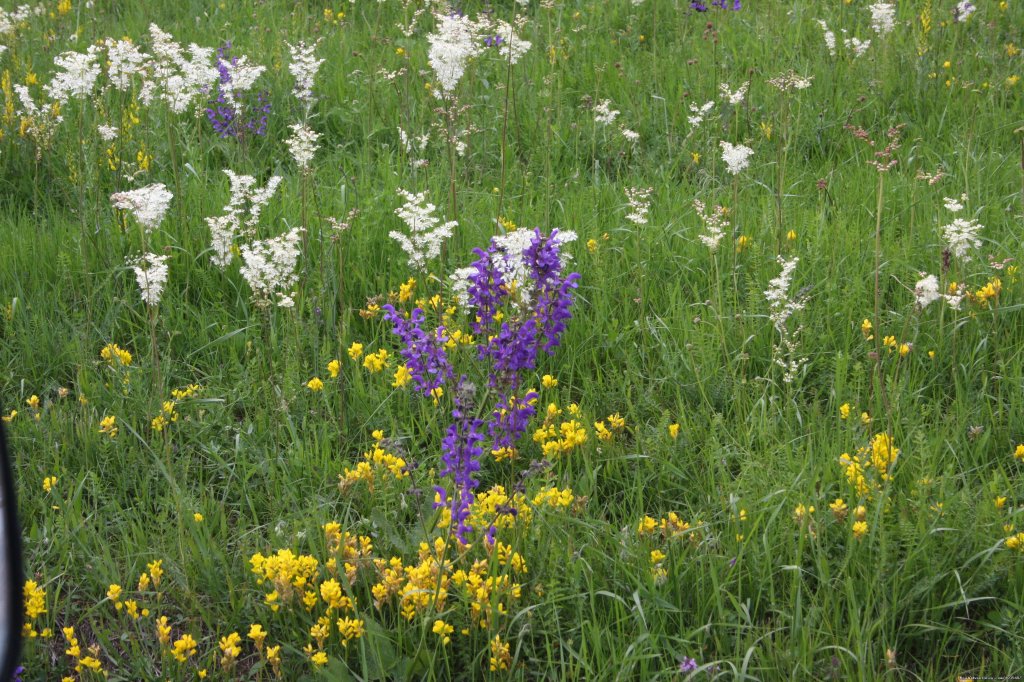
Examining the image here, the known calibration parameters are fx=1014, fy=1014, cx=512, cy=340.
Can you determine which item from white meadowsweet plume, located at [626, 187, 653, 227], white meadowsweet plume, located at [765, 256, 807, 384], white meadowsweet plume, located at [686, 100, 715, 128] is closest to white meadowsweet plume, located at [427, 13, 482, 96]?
white meadowsweet plume, located at [626, 187, 653, 227]

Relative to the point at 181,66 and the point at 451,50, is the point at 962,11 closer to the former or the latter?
the point at 451,50

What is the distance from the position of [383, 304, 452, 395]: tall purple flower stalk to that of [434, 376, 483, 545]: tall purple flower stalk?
352 millimetres

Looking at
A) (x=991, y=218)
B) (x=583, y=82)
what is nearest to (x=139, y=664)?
(x=991, y=218)

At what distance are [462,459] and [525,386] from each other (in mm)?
1121

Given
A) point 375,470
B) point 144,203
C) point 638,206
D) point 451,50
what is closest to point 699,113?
point 638,206

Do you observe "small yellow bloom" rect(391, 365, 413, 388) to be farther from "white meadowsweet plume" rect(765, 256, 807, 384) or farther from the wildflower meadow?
"white meadowsweet plume" rect(765, 256, 807, 384)

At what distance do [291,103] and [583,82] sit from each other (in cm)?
162

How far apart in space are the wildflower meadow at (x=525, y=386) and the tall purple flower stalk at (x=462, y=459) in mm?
14

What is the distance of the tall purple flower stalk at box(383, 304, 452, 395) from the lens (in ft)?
9.66

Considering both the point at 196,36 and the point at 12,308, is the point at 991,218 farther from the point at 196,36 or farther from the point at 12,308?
the point at 196,36

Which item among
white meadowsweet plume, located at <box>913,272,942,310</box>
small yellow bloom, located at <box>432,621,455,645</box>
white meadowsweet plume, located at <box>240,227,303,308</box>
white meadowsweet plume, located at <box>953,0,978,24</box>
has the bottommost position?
small yellow bloom, located at <box>432,621,455,645</box>

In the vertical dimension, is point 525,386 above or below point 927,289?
below

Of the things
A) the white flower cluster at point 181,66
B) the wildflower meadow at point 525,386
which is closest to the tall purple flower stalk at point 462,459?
the wildflower meadow at point 525,386

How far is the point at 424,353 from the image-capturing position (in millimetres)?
3029
